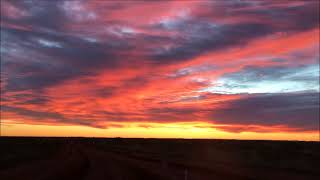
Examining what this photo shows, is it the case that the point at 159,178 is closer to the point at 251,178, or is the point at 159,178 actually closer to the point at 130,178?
the point at 130,178

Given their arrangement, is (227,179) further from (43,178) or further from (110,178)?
(43,178)

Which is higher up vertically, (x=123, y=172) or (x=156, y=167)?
(x=156, y=167)

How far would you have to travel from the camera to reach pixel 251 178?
119 feet

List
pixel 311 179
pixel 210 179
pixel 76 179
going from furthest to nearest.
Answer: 1. pixel 311 179
2. pixel 210 179
3. pixel 76 179

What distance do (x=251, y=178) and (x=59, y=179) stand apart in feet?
47.0

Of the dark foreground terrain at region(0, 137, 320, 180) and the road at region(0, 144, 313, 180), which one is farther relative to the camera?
the dark foreground terrain at region(0, 137, 320, 180)

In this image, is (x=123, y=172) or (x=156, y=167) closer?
(x=123, y=172)

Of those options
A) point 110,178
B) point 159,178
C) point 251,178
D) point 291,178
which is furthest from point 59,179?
point 291,178

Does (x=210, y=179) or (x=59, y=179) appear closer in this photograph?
(x=59, y=179)

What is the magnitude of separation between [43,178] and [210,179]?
38.2ft

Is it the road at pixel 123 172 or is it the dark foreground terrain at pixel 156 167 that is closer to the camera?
the road at pixel 123 172

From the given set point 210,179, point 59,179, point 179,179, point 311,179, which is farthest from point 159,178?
point 311,179

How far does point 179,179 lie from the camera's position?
3183cm

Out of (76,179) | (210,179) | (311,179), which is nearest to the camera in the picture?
(76,179)
